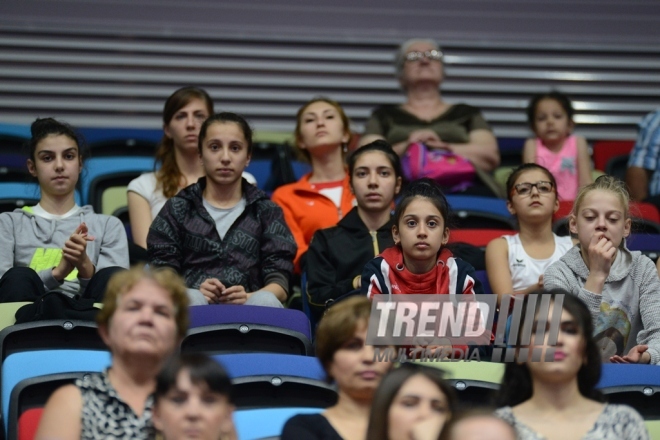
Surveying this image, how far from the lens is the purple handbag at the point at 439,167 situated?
17.3 ft

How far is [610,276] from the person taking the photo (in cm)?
386

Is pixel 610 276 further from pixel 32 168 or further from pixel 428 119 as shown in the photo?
pixel 32 168

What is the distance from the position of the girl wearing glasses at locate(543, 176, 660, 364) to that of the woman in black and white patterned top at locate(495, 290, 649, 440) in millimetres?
787

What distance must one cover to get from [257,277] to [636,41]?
3.39 metres

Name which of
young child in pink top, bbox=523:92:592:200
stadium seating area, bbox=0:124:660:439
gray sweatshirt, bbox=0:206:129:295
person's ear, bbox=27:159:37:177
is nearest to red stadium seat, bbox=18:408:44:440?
stadium seating area, bbox=0:124:660:439

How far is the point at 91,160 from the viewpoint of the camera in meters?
5.26

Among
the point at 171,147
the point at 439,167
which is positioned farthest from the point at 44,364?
the point at 439,167

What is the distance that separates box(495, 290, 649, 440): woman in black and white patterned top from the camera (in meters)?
2.81

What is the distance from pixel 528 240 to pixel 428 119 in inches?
54.4

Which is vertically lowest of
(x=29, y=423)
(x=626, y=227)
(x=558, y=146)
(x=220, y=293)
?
(x=29, y=423)

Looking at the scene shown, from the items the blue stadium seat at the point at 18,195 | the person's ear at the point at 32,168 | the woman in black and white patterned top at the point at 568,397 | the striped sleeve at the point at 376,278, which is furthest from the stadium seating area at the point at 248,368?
the blue stadium seat at the point at 18,195

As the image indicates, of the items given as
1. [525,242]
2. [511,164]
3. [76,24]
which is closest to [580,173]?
[511,164]

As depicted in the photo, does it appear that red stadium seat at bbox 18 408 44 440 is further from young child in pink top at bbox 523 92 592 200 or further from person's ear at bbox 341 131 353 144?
young child in pink top at bbox 523 92 592 200

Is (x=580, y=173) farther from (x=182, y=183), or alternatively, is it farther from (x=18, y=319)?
(x=18, y=319)
